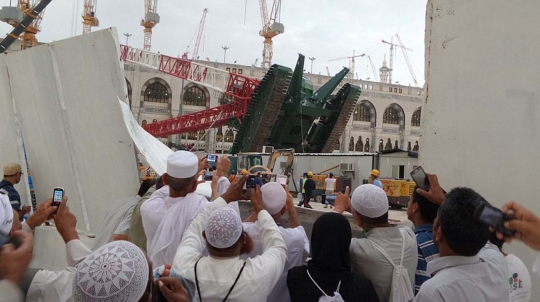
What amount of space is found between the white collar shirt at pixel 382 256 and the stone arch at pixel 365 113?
169 feet

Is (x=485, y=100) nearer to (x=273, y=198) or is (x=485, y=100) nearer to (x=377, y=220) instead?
(x=377, y=220)

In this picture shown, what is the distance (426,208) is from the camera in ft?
8.65

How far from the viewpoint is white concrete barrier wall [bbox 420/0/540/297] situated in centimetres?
308

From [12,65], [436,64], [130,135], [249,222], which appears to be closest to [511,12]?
[436,64]

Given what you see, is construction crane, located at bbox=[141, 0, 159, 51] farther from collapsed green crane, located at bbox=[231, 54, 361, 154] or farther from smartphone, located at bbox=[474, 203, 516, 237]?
smartphone, located at bbox=[474, 203, 516, 237]

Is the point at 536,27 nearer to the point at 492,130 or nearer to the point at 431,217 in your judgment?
the point at 492,130

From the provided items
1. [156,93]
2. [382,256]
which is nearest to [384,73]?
[156,93]

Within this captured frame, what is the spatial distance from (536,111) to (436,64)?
3.37 feet

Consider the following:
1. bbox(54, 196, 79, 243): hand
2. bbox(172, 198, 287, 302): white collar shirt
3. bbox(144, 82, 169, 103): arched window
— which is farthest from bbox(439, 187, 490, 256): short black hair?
bbox(144, 82, 169, 103): arched window

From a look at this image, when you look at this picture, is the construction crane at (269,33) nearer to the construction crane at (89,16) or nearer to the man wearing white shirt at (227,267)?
the construction crane at (89,16)

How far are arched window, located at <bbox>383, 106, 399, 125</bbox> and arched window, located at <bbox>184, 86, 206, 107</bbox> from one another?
2492 cm

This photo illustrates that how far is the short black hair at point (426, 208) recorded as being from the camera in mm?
2611

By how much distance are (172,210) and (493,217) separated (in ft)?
6.47

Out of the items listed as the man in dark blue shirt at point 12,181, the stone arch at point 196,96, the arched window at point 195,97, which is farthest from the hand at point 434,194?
the arched window at point 195,97
